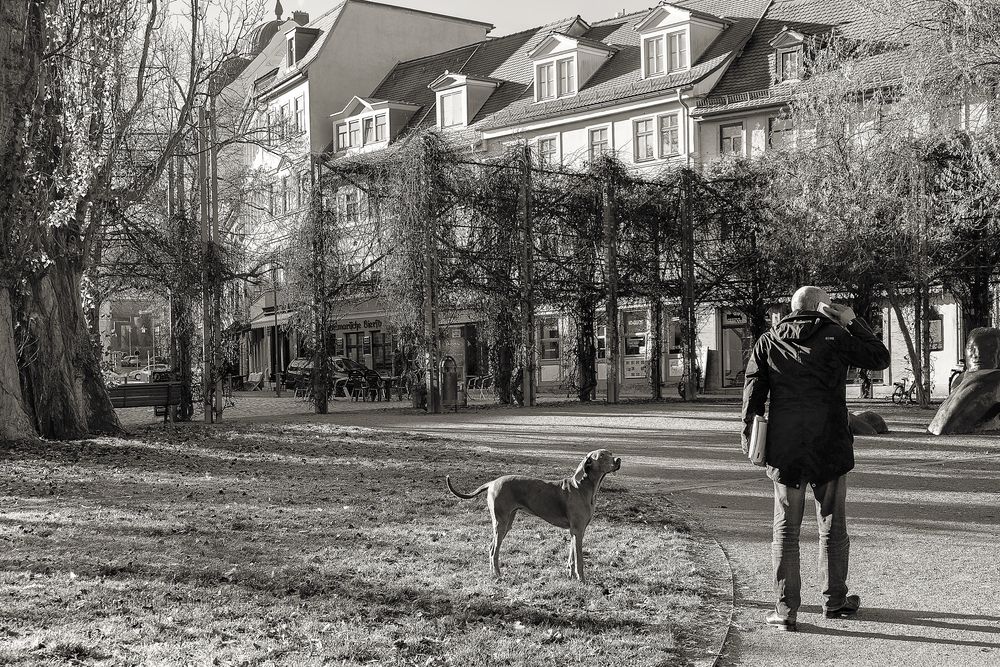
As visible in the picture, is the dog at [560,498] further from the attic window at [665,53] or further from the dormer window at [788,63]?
the attic window at [665,53]

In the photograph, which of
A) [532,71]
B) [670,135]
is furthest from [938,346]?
[532,71]

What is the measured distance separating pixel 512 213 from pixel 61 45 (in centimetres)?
1211

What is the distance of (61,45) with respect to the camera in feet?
58.7

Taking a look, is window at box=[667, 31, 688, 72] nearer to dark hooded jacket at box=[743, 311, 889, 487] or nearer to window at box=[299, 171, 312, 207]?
window at box=[299, 171, 312, 207]

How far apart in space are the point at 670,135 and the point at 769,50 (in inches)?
176

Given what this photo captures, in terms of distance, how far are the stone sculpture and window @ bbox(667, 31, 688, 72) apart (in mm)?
25865

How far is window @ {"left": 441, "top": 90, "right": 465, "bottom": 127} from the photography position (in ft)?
160

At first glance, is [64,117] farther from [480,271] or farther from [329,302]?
[480,271]

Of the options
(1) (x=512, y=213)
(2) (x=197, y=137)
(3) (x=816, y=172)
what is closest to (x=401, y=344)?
(1) (x=512, y=213)

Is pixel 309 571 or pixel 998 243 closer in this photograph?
pixel 309 571

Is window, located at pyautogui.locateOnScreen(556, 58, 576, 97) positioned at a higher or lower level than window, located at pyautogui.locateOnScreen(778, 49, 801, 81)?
higher

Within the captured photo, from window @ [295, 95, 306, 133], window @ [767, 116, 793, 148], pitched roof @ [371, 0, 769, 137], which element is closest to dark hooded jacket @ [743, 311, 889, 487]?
window @ [767, 116, 793, 148]

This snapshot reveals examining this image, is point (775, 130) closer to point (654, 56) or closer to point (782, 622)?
point (654, 56)

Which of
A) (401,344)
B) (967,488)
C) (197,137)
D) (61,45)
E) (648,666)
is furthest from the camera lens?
(401,344)
